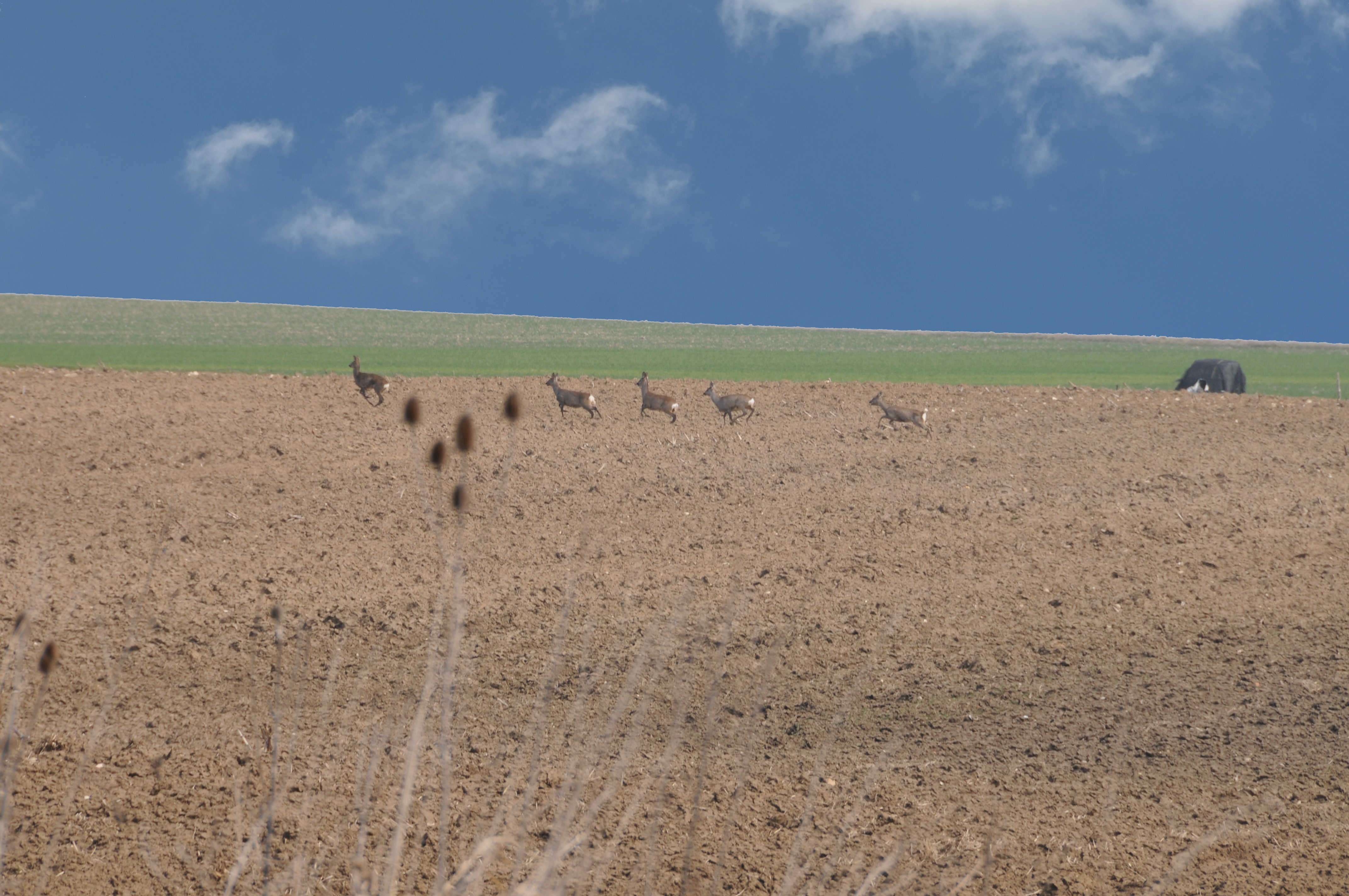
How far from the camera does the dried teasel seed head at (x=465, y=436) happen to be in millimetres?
1480

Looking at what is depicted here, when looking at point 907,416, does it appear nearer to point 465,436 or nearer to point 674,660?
point 674,660

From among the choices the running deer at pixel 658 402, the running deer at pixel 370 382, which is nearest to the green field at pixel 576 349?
the running deer at pixel 658 402

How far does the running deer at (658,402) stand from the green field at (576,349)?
22.2 feet

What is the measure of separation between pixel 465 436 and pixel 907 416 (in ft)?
52.4

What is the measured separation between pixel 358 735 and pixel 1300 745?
604 cm

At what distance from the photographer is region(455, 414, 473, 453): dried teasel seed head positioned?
1.48 metres

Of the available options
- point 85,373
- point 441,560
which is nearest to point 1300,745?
point 441,560

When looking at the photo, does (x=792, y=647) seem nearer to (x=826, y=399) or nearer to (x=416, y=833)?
(x=416, y=833)

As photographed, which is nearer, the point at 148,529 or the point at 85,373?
the point at 148,529

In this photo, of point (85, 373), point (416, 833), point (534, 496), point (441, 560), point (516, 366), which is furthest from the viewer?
point (516, 366)

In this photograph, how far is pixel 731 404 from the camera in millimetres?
17031

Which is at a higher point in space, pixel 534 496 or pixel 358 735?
pixel 534 496

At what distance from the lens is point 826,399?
19531 millimetres

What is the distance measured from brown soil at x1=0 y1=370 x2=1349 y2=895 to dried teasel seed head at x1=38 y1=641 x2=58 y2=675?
35 cm
